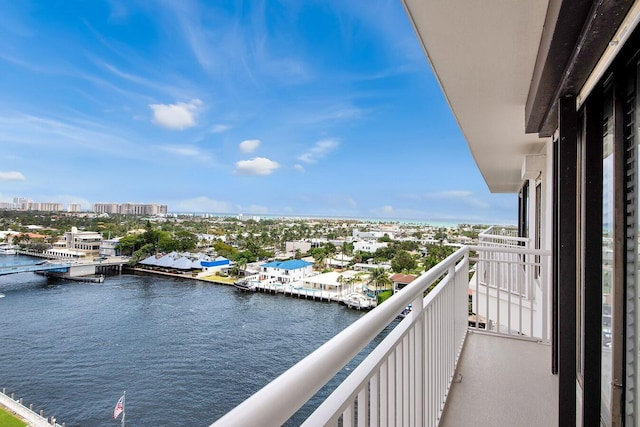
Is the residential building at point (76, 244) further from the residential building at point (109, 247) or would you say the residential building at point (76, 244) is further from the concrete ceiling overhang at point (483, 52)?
the concrete ceiling overhang at point (483, 52)

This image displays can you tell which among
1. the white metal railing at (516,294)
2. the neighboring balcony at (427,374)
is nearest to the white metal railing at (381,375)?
the neighboring balcony at (427,374)

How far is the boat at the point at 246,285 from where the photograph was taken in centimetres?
1066

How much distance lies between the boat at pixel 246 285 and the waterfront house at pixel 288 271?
597 mm

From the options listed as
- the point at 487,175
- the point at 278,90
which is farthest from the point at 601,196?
the point at 278,90

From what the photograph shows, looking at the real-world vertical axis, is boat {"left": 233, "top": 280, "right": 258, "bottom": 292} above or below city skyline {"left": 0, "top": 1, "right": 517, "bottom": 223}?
below

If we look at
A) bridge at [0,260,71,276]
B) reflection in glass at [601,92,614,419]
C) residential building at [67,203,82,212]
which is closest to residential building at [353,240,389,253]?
reflection in glass at [601,92,614,419]

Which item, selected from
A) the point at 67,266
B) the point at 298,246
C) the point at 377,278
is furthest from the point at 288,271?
the point at 67,266

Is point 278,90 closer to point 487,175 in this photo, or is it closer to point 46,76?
point 46,76

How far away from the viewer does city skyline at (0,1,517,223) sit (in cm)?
1598

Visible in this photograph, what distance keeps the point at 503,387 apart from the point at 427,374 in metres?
1.18

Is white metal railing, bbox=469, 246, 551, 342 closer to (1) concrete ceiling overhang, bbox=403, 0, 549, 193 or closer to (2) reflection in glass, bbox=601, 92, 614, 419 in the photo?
(1) concrete ceiling overhang, bbox=403, 0, 549, 193

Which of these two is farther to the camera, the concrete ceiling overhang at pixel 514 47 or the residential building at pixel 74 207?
the residential building at pixel 74 207

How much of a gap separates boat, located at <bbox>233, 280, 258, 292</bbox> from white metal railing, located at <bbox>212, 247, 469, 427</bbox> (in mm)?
9122

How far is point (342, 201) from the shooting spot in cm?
2730
